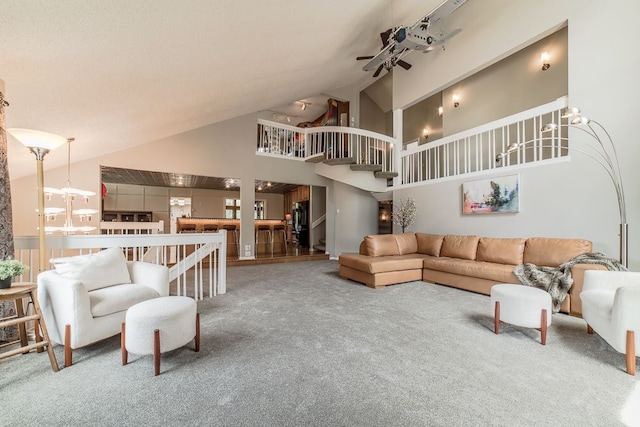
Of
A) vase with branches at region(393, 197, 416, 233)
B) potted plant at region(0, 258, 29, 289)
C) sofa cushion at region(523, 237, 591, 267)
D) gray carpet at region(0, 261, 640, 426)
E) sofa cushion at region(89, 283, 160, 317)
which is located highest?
vase with branches at region(393, 197, 416, 233)

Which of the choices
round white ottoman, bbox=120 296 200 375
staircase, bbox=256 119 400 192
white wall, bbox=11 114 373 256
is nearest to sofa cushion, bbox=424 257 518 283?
staircase, bbox=256 119 400 192

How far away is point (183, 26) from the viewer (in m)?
2.44

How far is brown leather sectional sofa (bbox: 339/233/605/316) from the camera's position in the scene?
3.53 m

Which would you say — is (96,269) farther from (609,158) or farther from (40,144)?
(609,158)

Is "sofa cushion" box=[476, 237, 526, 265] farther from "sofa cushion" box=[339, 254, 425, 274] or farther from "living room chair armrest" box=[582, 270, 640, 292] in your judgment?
"living room chair armrest" box=[582, 270, 640, 292]

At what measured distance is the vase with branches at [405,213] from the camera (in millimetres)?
6215

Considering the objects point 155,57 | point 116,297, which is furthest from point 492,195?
point 116,297

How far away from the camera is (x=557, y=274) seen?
3199mm

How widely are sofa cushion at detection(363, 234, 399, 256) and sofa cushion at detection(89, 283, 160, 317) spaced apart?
3.48m

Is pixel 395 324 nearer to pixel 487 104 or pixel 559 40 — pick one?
pixel 487 104

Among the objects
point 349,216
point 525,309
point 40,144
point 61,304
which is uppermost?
point 40,144

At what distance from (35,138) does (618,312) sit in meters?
4.82

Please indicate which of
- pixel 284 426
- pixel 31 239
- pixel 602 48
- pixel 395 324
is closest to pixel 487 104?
pixel 602 48

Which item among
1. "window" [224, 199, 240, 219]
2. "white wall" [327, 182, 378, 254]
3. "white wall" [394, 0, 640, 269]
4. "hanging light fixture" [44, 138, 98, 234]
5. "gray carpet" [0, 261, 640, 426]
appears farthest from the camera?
"window" [224, 199, 240, 219]
